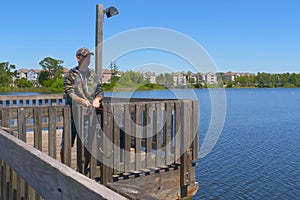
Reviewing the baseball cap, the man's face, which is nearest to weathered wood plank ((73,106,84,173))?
the man's face

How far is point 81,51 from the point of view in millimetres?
4863

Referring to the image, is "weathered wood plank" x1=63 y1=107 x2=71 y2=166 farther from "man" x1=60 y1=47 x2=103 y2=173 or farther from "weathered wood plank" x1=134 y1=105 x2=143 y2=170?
"weathered wood plank" x1=134 y1=105 x2=143 y2=170

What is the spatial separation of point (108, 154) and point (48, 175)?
9.83ft

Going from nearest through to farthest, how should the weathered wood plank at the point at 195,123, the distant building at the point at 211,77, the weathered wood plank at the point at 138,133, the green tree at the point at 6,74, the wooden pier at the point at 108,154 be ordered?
the wooden pier at the point at 108,154, the weathered wood plank at the point at 138,133, the weathered wood plank at the point at 195,123, the distant building at the point at 211,77, the green tree at the point at 6,74

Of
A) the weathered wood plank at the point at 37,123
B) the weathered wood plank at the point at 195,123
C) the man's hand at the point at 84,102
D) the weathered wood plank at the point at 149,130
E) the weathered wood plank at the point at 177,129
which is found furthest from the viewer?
the weathered wood plank at the point at 195,123

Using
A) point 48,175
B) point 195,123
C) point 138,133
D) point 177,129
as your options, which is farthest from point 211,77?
point 48,175

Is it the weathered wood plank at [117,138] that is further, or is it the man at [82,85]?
the weathered wood plank at [117,138]

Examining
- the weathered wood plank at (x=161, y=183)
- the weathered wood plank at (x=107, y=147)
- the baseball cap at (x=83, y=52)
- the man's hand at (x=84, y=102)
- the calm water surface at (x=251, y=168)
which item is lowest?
the calm water surface at (x=251, y=168)

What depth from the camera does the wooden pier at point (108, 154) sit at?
1957mm

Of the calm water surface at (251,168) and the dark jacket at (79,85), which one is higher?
the dark jacket at (79,85)

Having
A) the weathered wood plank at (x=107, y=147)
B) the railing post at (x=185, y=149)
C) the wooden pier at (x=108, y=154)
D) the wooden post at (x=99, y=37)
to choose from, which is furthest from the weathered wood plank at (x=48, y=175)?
the wooden post at (x=99, y=37)

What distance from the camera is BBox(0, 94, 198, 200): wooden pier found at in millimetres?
1957

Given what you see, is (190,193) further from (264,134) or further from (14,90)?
(14,90)

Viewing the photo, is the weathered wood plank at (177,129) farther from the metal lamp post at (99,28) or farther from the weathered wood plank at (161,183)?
the metal lamp post at (99,28)
